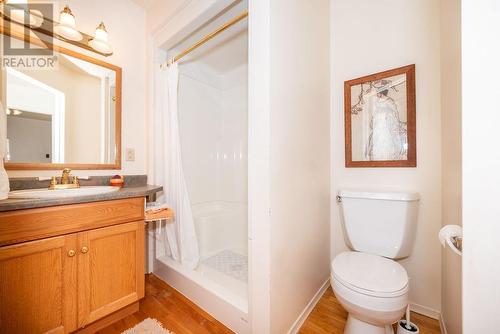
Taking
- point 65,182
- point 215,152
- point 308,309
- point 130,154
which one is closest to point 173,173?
point 130,154

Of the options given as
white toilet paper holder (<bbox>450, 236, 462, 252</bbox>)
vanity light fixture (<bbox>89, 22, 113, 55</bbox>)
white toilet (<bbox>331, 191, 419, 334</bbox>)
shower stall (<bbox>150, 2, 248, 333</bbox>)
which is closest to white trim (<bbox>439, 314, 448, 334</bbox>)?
white toilet (<bbox>331, 191, 419, 334</bbox>)

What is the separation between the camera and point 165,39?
1618 millimetres

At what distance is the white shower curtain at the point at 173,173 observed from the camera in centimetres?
164

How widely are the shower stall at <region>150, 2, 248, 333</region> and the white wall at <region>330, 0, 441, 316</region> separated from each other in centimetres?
101

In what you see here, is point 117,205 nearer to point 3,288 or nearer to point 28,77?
point 3,288

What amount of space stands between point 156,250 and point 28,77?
158cm

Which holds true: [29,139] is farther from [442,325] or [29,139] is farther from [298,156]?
[442,325]

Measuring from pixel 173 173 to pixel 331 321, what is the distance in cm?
160

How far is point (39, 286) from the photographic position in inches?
35.7

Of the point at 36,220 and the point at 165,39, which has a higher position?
the point at 165,39

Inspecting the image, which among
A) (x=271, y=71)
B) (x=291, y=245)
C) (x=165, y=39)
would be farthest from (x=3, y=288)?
(x=165, y=39)

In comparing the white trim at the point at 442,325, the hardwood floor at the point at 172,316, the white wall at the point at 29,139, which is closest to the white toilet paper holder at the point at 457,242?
the white trim at the point at 442,325

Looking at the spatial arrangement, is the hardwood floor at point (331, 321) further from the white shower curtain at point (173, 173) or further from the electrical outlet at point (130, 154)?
the electrical outlet at point (130, 154)

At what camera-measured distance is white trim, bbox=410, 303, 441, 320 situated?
124 cm
